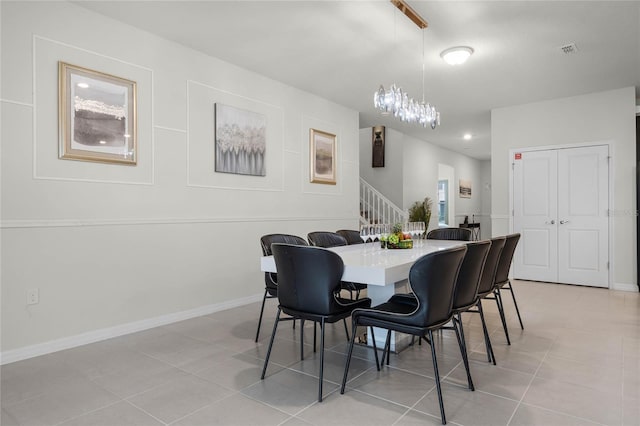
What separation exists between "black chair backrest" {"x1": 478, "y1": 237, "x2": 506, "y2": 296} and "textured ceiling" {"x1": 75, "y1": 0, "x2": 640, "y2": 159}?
6.42ft

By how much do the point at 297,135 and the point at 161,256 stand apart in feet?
8.00

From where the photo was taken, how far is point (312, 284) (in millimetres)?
2182

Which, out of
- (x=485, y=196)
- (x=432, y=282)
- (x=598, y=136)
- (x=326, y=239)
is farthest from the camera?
(x=485, y=196)

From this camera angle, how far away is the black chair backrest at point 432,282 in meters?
1.91

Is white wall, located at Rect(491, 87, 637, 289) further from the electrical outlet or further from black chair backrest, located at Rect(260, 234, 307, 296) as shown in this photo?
the electrical outlet

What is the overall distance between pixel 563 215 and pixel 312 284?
199 inches

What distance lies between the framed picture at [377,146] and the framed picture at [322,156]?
2.60 metres

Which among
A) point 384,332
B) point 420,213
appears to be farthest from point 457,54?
point 420,213

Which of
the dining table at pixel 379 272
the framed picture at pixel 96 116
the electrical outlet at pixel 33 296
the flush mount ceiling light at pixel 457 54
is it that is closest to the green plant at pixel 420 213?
the flush mount ceiling light at pixel 457 54

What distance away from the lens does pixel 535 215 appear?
19.4ft

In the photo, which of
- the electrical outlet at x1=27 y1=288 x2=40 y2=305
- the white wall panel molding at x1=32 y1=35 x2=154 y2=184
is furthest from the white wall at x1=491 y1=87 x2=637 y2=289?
the electrical outlet at x1=27 y1=288 x2=40 y2=305

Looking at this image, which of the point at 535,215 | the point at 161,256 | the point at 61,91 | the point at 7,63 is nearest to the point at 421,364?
the point at 161,256

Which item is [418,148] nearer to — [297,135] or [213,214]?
[297,135]

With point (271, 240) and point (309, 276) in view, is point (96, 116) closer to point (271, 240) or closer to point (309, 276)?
point (271, 240)
